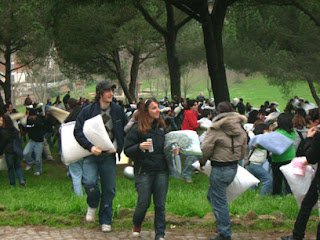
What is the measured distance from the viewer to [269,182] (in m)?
8.66

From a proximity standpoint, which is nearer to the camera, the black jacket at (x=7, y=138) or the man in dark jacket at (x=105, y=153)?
the man in dark jacket at (x=105, y=153)

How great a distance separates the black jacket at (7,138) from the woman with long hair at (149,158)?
14.9 ft

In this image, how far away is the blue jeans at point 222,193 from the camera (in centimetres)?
571

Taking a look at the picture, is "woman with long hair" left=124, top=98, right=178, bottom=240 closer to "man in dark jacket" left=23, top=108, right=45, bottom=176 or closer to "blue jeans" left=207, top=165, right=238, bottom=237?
"blue jeans" left=207, top=165, right=238, bottom=237

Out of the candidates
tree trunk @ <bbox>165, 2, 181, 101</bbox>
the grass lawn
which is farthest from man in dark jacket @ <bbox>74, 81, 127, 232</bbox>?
tree trunk @ <bbox>165, 2, 181, 101</bbox>

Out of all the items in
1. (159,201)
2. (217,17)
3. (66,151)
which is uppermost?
(217,17)

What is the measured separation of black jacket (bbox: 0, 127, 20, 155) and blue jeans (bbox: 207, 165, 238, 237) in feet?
16.3

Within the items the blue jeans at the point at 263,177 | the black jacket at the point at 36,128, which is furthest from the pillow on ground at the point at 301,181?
the black jacket at the point at 36,128

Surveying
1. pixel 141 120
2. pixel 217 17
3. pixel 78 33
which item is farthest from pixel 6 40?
pixel 141 120

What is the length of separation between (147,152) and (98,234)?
1.19 metres

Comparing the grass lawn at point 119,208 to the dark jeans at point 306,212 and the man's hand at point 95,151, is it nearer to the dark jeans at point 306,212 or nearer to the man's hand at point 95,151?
the dark jeans at point 306,212

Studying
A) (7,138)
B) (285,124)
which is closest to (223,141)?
(285,124)

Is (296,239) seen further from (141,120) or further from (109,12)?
(109,12)

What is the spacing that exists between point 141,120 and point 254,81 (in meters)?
81.9
